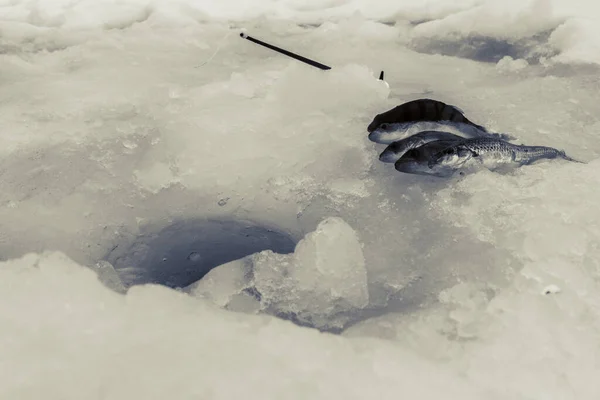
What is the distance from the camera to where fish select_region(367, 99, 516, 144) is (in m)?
3.34

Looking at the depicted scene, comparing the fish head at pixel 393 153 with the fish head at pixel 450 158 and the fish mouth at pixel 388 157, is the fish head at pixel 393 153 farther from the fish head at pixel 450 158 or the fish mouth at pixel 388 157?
the fish head at pixel 450 158

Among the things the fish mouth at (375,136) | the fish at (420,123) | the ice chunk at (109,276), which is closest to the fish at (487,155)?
the fish at (420,123)

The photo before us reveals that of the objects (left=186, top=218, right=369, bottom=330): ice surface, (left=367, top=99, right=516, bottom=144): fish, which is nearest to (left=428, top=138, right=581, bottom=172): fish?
(left=367, top=99, right=516, bottom=144): fish

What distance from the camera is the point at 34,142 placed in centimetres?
334

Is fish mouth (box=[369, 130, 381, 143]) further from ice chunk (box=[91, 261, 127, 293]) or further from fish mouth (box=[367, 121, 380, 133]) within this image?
ice chunk (box=[91, 261, 127, 293])

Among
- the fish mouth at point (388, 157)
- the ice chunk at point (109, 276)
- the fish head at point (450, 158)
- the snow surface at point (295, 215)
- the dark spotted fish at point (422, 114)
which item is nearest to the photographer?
the snow surface at point (295, 215)

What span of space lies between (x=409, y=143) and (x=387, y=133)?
0.61ft

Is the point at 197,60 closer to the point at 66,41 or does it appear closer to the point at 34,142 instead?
the point at 66,41

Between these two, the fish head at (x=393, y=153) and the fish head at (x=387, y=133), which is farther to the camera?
the fish head at (x=387, y=133)

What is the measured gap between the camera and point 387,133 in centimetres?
332

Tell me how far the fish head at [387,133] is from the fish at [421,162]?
0.98 ft

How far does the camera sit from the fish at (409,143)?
314cm

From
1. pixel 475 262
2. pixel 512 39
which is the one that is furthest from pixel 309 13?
pixel 475 262

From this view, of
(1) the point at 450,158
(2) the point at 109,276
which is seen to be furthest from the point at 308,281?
(1) the point at 450,158
